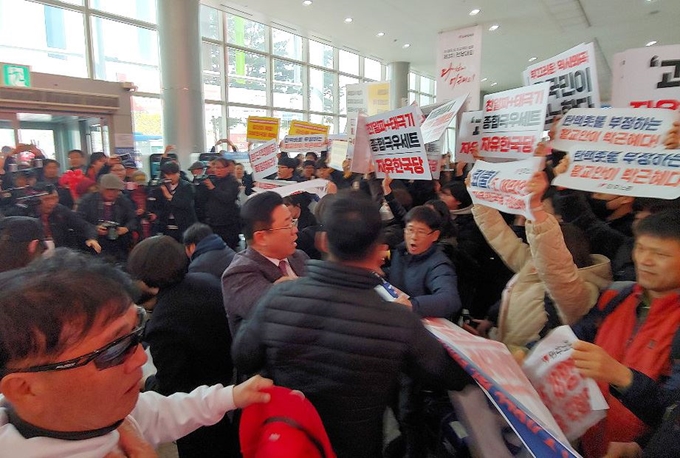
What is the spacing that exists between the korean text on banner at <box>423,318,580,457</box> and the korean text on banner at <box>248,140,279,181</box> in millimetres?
3606

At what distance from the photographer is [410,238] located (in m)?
2.14

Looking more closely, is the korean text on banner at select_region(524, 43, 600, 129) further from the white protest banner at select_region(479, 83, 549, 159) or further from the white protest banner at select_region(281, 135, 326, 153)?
the white protest banner at select_region(281, 135, 326, 153)

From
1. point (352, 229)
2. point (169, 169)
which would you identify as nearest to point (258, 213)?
point (352, 229)

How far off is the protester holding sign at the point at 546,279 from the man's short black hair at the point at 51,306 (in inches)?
52.2

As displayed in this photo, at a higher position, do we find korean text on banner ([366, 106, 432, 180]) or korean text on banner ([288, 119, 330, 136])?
korean text on banner ([288, 119, 330, 136])

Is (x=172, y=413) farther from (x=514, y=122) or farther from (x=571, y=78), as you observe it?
(x=571, y=78)

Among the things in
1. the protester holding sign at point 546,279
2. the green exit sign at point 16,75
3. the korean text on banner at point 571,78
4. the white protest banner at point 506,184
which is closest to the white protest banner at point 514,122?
the korean text on banner at point 571,78

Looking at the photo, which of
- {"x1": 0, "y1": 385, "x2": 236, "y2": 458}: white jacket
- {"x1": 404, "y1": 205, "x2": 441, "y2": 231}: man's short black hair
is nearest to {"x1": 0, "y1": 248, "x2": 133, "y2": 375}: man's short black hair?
{"x1": 0, "y1": 385, "x2": 236, "y2": 458}: white jacket

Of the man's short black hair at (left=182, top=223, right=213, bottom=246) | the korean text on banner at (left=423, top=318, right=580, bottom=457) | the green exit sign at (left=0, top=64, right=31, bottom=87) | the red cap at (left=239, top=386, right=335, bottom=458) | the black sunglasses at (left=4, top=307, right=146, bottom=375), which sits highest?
the green exit sign at (left=0, top=64, right=31, bottom=87)

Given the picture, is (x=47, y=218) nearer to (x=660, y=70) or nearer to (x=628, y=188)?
(x=628, y=188)

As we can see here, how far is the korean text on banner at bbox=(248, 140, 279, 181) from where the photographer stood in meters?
4.58

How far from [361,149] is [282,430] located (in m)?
2.78

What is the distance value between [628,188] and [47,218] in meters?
3.98

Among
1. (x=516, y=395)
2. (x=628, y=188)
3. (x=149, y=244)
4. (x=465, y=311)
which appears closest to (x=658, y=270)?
(x=516, y=395)
